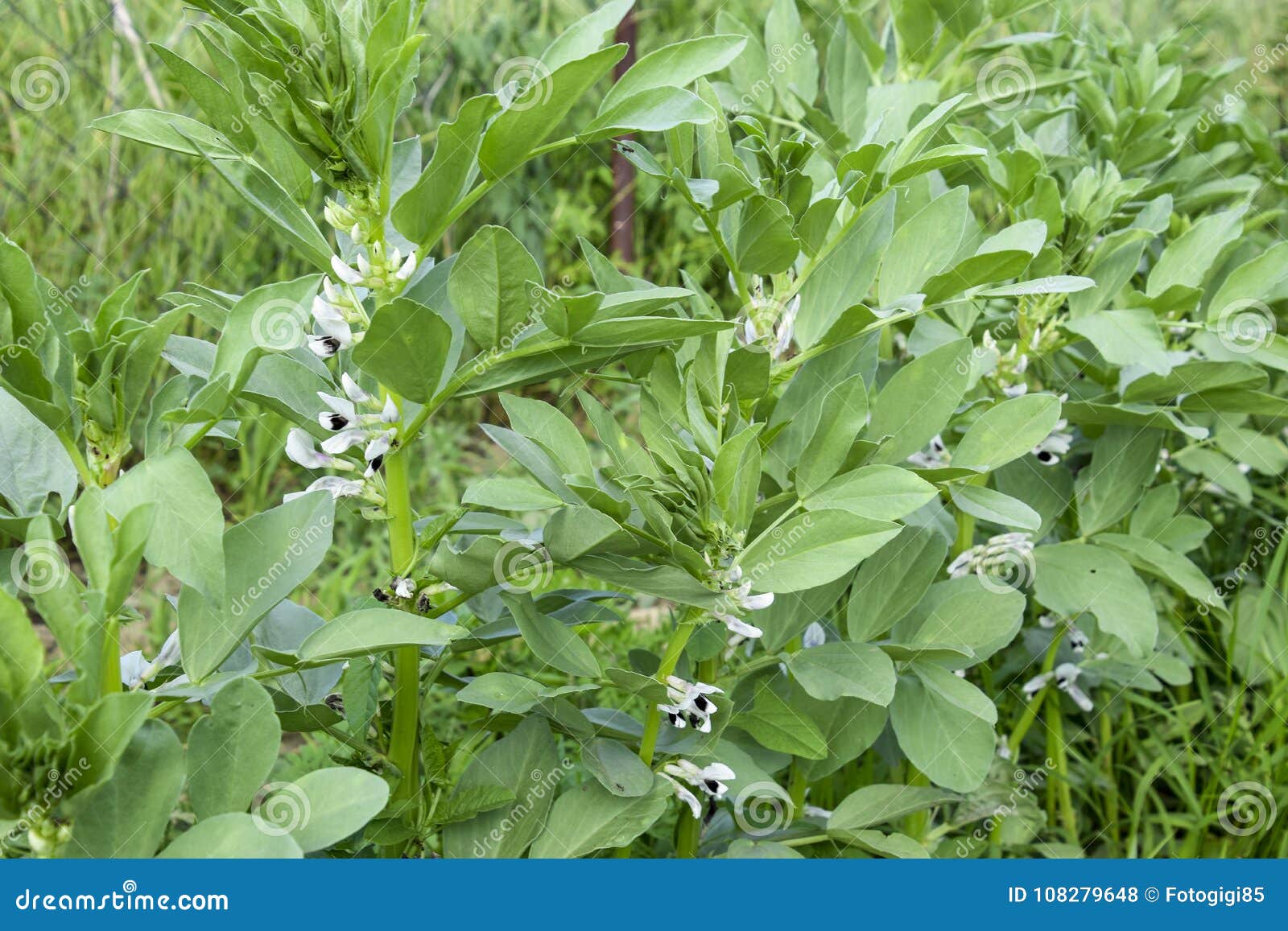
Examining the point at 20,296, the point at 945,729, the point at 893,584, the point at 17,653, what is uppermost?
the point at 20,296

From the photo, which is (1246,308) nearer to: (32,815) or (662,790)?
(662,790)

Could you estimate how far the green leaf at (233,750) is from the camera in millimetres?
764

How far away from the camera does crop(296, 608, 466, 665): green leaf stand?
2.64ft

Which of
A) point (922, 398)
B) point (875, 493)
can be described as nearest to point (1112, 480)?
point (922, 398)

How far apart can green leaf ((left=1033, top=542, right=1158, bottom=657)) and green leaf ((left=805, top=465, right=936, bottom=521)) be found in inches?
18.4

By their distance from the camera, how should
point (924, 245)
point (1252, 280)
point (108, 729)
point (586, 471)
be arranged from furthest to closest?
point (1252, 280)
point (924, 245)
point (586, 471)
point (108, 729)

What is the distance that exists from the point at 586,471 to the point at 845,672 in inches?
11.4

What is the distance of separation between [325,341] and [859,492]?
1.50 feet

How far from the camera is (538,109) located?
88 cm

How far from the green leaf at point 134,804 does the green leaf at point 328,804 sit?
7cm

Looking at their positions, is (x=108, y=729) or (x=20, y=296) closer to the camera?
(x=108, y=729)

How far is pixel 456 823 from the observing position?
1032 mm

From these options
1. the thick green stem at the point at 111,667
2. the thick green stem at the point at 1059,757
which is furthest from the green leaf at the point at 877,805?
the thick green stem at the point at 111,667

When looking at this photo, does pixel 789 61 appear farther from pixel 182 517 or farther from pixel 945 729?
pixel 182 517
